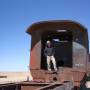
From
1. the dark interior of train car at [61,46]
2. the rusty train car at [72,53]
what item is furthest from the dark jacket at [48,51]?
the dark interior of train car at [61,46]

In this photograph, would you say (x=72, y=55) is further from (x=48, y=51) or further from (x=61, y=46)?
(x=61, y=46)

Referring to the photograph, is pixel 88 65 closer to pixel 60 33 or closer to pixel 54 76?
pixel 54 76

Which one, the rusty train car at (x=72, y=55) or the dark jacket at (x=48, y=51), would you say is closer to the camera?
the rusty train car at (x=72, y=55)

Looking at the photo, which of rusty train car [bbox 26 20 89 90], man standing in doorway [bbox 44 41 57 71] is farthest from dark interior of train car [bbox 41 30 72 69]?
man standing in doorway [bbox 44 41 57 71]

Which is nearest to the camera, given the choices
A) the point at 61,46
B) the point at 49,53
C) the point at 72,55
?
the point at 72,55

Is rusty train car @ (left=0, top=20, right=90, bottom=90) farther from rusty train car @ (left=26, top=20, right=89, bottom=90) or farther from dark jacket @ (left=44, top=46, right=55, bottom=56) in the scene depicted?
dark jacket @ (left=44, top=46, right=55, bottom=56)

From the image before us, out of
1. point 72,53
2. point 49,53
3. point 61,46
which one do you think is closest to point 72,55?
point 72,53

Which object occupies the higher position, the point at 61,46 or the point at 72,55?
the point at 61,46

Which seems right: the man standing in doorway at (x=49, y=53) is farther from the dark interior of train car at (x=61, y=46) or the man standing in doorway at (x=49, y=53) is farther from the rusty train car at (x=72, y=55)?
the dark interior of train car at (x=61, y=46)

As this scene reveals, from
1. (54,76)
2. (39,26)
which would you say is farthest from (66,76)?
(39,26)

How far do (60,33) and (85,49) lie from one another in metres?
2.53

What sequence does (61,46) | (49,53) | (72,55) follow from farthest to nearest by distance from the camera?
(61,46)
(49,53)
(72,55)

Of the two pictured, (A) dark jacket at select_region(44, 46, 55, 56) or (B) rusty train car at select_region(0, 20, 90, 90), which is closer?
(B) rusty train car at select_region(0, 20, 90, 90)

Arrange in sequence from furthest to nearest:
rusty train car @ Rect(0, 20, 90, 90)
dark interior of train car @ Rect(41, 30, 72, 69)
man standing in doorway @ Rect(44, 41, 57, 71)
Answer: dark interior of train car @ Rect(41, 30, 72, 69), man standing in doorway @ Rect(44, 41, 57, 71), rusty train car @ Rect(0, 20, 90, 90)
